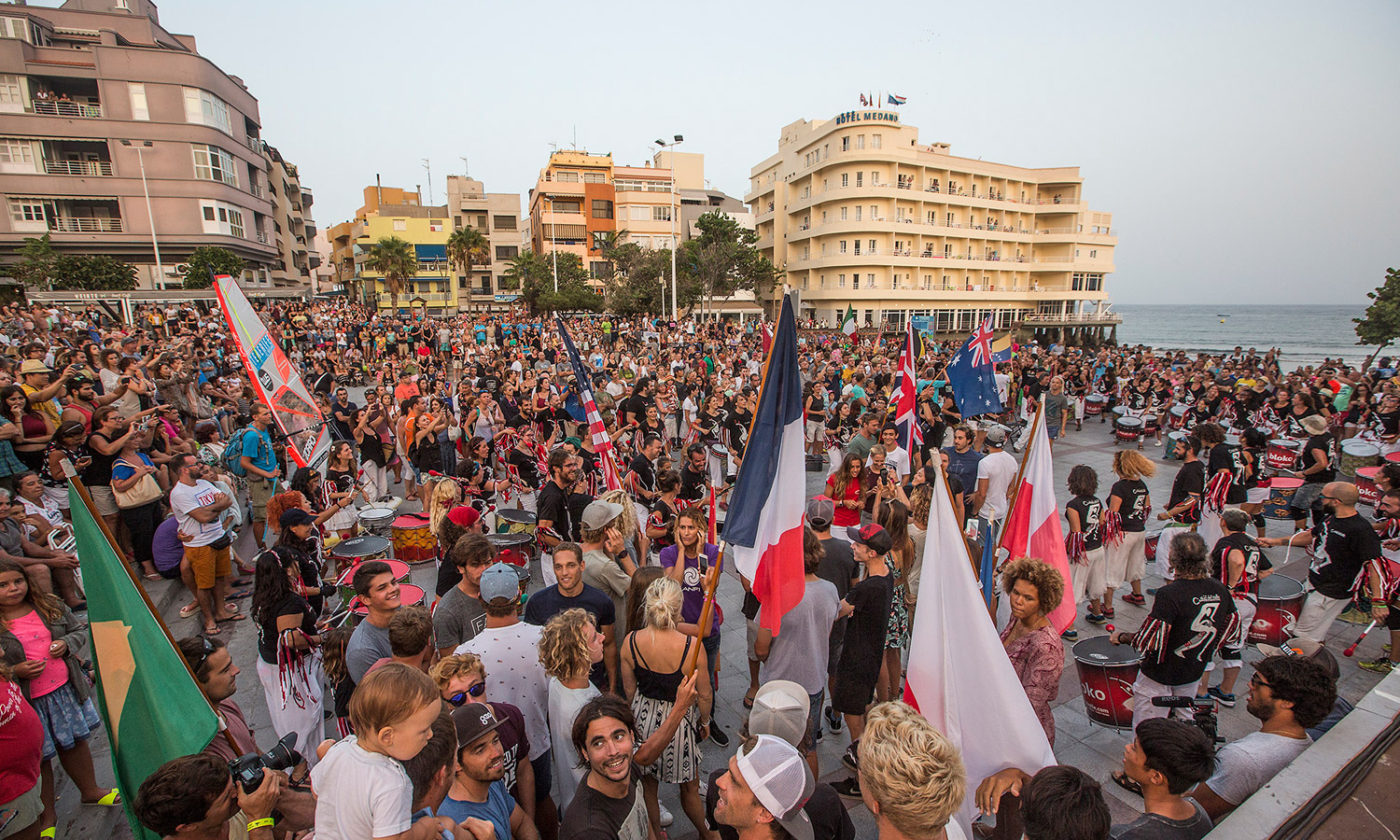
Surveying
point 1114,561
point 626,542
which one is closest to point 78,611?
point 626,542

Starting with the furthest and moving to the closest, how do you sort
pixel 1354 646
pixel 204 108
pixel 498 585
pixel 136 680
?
pixel 204 108 < pixel 1354 646 < pixel 498 585 < pixel 136 680

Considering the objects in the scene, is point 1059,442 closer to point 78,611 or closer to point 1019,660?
point 1019,660

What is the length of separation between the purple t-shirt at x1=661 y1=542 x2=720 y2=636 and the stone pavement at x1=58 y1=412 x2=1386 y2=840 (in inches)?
45.2

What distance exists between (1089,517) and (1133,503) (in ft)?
1.71

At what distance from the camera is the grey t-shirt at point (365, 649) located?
3.45 meters

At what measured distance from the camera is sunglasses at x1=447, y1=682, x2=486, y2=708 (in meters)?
2.91

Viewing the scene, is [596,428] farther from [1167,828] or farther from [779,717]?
[1167,828]

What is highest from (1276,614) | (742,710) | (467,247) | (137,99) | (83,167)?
(137,99)

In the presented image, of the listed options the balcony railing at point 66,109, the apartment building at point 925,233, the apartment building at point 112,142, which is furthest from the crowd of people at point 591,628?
the apartment building at point 925,233

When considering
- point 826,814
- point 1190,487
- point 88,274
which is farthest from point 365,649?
point 88,274

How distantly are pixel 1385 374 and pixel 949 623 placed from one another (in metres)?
22.2

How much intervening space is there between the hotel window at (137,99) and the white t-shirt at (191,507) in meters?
48.4

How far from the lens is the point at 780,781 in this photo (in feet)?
6.97

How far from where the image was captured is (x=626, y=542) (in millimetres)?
5094
